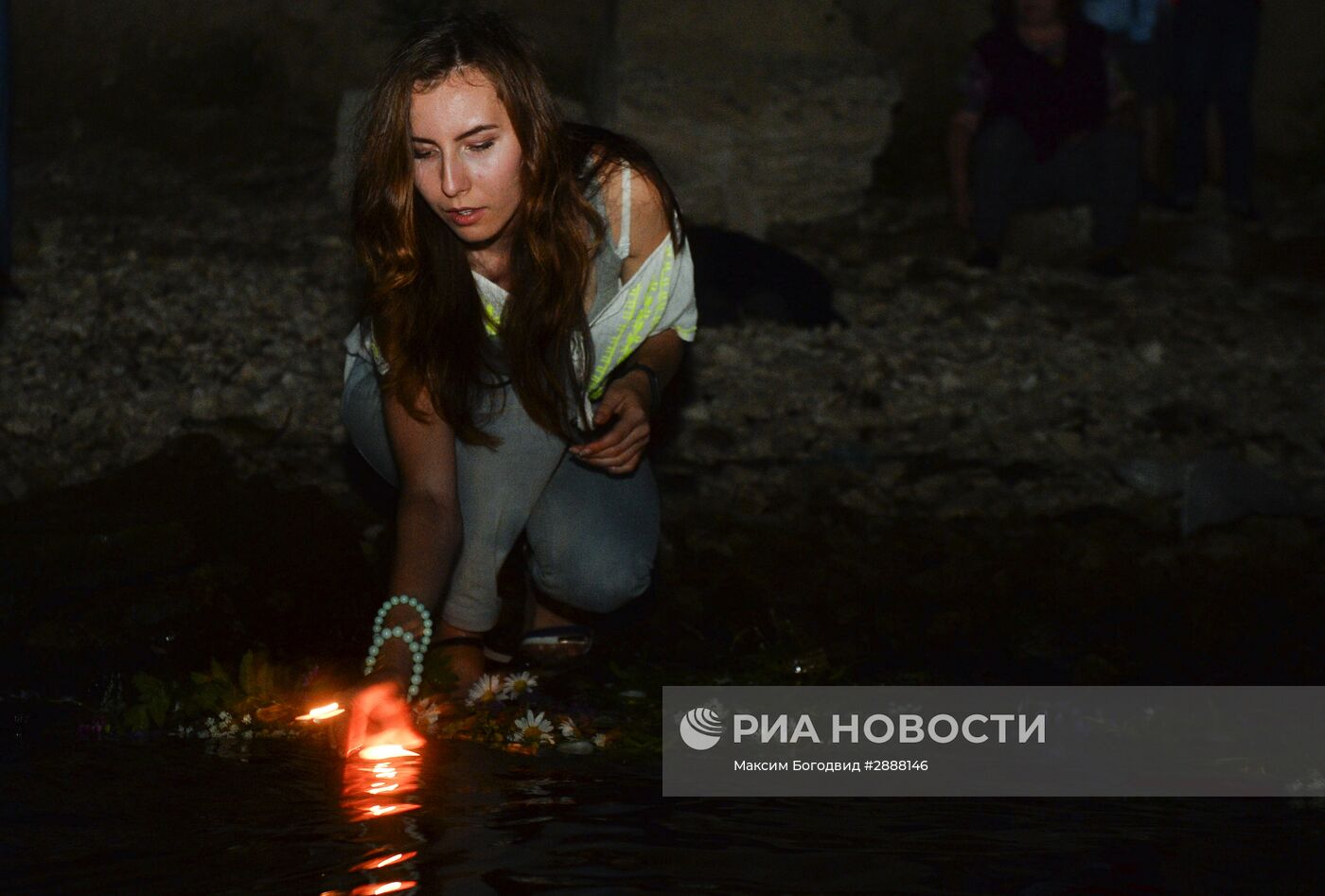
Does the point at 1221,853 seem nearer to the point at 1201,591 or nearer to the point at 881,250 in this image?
the point at 1201,591

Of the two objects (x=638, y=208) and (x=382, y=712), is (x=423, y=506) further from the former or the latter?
(x=638, y=208)

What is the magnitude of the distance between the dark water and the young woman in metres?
0.21

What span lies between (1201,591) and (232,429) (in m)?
2.92

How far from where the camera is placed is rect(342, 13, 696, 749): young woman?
8.14 ft

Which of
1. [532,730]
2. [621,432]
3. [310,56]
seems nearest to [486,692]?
[532,730]

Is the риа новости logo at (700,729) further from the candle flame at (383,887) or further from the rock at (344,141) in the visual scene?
the rock at (344,141)

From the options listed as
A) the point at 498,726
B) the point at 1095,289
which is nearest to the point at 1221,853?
the point at 498,726

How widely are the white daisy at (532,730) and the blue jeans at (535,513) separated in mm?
361

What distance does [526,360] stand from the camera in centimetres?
279

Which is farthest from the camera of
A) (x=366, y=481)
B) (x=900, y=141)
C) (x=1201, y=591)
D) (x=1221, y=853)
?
(x=900, y=141)

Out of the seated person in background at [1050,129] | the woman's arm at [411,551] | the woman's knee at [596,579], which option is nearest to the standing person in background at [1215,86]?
the seated person in background at [1050,129]

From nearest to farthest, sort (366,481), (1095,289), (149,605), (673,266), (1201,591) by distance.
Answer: (673,266) < (149,605) < (1201,591) < (366,481) < (1095,289)

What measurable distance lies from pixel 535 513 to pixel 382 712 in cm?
83

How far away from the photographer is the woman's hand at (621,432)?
267 cm
